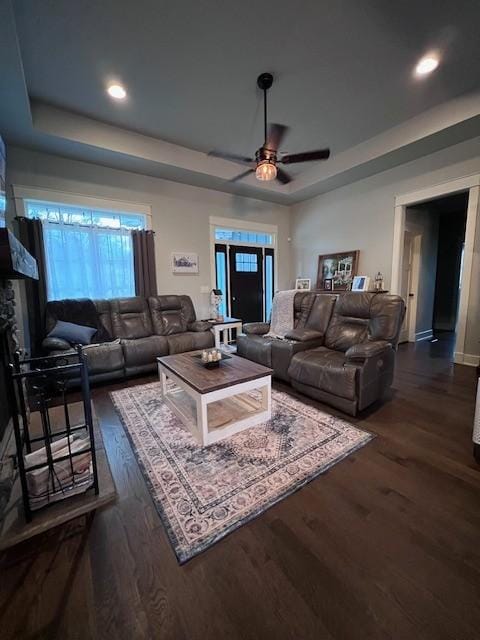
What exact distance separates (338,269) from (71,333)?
446cm

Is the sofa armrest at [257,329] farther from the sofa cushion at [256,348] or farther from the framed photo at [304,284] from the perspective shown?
the framed photo at [304,284]

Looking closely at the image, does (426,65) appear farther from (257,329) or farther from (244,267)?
(244,267)

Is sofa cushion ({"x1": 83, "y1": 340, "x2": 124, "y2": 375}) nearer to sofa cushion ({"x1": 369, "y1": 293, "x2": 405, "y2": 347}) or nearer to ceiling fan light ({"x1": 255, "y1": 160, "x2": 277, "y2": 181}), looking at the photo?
ceiling fan light ({"x1": 255, "y1": 160, "x2": 277, "y2": 181})

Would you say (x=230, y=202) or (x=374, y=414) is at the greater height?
(x=230, y=202)

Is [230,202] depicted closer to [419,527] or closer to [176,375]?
[176,375]

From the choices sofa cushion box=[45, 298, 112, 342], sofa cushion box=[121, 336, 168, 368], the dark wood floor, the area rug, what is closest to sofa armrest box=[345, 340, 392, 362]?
the area rug

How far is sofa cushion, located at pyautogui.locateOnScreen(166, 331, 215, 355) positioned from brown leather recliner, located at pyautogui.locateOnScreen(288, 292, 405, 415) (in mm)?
1562

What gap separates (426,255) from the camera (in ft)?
16.6

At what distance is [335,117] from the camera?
10.9ft

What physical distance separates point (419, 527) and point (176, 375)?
1801 mm

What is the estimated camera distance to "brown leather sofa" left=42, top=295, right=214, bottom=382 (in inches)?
123

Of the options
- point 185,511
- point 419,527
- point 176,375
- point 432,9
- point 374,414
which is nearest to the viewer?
point 419,527

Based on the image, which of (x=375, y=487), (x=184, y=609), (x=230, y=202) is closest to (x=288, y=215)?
(x=230, y=202)

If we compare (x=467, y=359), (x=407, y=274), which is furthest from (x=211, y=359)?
(x=407, y=274)
